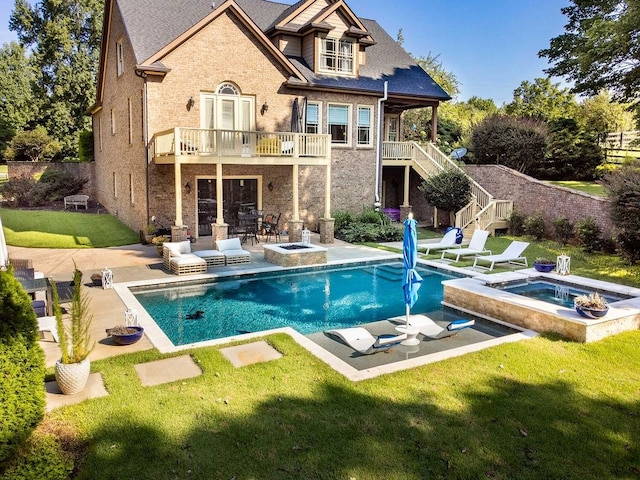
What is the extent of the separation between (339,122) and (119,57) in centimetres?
981

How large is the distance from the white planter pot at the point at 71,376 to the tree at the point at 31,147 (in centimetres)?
3409

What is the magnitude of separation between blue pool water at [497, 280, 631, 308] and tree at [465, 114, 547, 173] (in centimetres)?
1350

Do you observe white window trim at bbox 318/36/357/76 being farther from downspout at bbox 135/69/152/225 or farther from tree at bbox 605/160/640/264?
tree at bbox 605/160/640/264

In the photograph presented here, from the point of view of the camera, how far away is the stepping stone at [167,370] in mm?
7112

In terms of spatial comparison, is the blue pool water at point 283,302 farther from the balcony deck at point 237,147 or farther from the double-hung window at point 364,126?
the double-hung window at point 364,126

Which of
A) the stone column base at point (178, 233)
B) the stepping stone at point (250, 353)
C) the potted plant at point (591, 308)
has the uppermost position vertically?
the stone column base at point (178, 233)

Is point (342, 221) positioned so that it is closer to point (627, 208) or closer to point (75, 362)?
point (627, 208)

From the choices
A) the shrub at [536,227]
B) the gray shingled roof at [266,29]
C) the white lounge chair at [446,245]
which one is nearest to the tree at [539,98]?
the gray shingled roof at [266,29]

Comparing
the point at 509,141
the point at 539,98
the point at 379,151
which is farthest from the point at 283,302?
the point at 539,98

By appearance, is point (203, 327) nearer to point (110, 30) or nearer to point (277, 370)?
point (277, 370)

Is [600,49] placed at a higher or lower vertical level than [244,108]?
higher

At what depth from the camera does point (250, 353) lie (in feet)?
26.9

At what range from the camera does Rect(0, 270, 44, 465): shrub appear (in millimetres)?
4852

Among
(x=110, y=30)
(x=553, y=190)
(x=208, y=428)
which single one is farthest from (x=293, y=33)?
(x=208, y=428)
